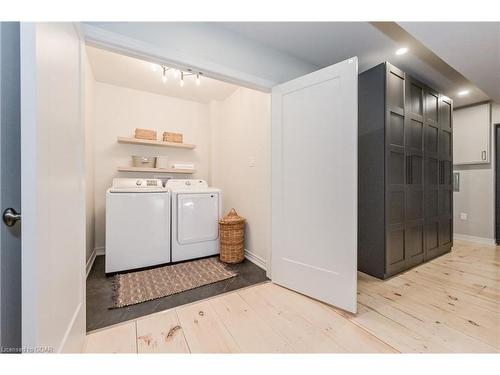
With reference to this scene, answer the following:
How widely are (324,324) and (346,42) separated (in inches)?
93.0

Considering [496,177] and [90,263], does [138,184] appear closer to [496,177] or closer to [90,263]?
[90,263]

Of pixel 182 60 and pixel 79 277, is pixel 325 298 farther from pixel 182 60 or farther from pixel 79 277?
pixel 182 60

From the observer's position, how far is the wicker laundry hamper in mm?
2525

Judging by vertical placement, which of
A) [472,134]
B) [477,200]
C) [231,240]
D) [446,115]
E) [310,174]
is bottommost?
[231,240]

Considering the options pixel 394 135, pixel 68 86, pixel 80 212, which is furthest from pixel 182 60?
pixel 394 135

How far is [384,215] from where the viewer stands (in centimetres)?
199

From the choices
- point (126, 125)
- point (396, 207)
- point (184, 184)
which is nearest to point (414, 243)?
point (396, 207)

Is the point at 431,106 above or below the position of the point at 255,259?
above

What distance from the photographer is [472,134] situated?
3.34m

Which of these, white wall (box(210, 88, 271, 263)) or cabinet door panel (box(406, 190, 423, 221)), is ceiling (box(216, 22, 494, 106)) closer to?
white wall (box(210, 88, 271, 263))

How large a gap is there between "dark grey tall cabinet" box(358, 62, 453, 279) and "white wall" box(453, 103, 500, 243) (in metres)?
1.52

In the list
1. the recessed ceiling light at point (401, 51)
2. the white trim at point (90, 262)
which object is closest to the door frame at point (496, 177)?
the recessed ceiling light at point (401, 51)

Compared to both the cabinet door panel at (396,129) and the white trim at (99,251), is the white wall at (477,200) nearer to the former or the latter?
the cabinet door panel at (396,129)

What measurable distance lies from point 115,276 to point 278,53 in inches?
108
